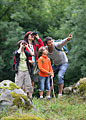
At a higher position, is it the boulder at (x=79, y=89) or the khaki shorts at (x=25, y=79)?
the khaki shorts at (x=25, y=79)

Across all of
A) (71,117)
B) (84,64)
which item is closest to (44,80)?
(71,117)

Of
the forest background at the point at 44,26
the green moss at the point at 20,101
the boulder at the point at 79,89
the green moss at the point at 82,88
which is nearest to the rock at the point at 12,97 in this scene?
the green moss at the point at 20,101

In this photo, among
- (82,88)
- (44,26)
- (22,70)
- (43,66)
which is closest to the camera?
(22,70)

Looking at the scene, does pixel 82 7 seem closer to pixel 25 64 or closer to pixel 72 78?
pixel 72 78

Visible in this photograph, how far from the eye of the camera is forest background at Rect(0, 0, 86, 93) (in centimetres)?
1814

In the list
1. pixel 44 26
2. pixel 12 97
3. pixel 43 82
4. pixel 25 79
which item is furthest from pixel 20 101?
pixel 44 26

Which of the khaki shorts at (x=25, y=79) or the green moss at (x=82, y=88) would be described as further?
the green moss at (x=82, y=88)

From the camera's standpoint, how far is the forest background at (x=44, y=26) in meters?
18.1

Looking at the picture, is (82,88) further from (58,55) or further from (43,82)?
Answer: (43,82)

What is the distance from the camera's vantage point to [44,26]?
22891 mm

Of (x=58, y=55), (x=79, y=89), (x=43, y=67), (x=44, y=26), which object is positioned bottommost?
(x=79, y=89)

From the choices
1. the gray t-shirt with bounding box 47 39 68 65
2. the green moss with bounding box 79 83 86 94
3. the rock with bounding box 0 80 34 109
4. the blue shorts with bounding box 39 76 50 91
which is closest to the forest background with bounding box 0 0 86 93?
the green moss with bounding box 79 83 86 94

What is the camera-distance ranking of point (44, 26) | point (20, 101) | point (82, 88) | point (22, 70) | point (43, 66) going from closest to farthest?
point (20, 101)
point (22, 70)
point (43, 66)
point (82, 88)
point (44, 26)

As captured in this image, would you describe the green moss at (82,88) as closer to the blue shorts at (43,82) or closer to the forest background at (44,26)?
the blue shorts at (43,82)
